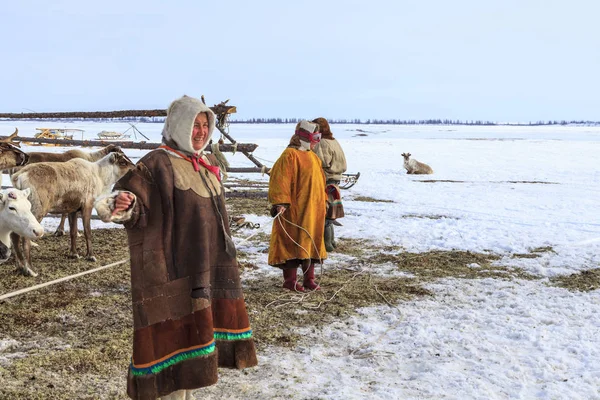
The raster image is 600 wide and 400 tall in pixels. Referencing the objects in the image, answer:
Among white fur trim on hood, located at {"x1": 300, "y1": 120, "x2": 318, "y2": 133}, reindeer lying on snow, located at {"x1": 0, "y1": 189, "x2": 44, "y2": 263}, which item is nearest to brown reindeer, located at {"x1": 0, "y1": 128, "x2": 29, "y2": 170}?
reindeer lying on snow, located at {"x1": 0, "y1": 189, "x2": 44, "y2": 263}

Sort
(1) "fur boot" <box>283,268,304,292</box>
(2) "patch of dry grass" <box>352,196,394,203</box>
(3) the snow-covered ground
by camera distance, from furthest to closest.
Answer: (2) "patch of dry grass" <box>352,196,394,203</box>
(1) "fur boot" <box>283,268,304,292</box>
(3) the snow-covered ground

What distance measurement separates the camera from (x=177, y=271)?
2906 mm

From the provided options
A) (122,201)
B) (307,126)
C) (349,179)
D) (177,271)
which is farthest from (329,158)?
(349,179)

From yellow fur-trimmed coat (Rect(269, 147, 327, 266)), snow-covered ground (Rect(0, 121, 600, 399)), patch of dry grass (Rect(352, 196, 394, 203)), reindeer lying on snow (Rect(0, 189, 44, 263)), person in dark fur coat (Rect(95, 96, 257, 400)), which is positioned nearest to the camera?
person in dark fur coat (Rect(95, 96, 257, 400))

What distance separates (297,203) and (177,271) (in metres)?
3.04

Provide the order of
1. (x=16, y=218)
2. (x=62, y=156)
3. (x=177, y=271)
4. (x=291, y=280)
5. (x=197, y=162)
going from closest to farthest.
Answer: (x=177, y=271) < (x=197, y=162) < (x=16, y=218) < (x=291, y=280) < (x=62, y=156)

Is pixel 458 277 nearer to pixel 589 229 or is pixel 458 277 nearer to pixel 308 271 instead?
pixel 308 271

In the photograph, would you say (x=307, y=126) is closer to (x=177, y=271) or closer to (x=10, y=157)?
(x=177, y=271)

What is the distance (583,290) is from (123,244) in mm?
6335

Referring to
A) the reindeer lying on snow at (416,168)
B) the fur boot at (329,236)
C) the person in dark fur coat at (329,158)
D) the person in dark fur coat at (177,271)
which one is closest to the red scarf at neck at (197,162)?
the person in dark fur coat at (177,271)

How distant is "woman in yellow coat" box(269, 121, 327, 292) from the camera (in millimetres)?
5793

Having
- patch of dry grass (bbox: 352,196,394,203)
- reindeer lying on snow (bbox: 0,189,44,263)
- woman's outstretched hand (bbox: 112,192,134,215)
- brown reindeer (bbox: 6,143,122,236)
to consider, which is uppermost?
woman's outstretched hand (bbox: 112,192,134,215)

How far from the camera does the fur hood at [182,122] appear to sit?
2984 mm

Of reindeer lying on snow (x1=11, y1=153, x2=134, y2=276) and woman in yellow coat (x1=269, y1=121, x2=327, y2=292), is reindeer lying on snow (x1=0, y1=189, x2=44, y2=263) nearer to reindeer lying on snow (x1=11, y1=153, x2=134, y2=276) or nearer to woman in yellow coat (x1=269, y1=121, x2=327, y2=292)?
reindeer lying on snow (x1=11, y1=153, x2=134, y2=276)
